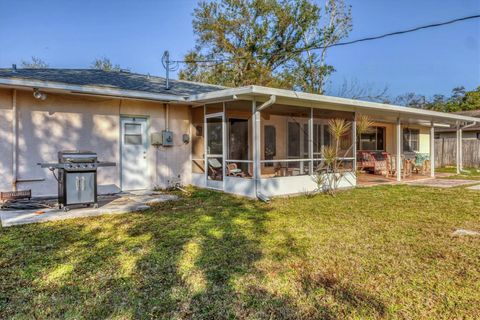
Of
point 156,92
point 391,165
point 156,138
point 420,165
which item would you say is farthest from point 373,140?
point 156,92

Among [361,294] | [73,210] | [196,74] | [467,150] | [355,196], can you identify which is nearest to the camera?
[361,294]

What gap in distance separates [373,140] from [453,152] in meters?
6.77

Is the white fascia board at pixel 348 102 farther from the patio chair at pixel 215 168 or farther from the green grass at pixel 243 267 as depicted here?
the green grass at pixel 243 267

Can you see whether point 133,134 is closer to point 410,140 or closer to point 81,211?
point 81,211

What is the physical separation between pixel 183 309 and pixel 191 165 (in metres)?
7.34

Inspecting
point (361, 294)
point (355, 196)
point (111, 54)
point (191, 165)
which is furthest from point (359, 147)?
point (111, 54)

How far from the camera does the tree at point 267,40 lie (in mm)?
23594

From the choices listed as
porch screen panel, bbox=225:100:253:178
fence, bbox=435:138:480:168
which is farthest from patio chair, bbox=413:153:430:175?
porch screen panel, bbox=225:100:253:178

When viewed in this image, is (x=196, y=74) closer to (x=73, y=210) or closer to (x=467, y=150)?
(x=467, y=150)

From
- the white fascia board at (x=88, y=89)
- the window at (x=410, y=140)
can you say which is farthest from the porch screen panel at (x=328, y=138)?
the window at (x=410, y=140)

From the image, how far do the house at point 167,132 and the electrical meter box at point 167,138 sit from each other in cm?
3

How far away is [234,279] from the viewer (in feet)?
10.9

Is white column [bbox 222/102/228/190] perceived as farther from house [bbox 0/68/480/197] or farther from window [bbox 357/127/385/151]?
window [bbox 357/127/385/151]

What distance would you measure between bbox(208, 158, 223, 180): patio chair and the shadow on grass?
3.38 meters
